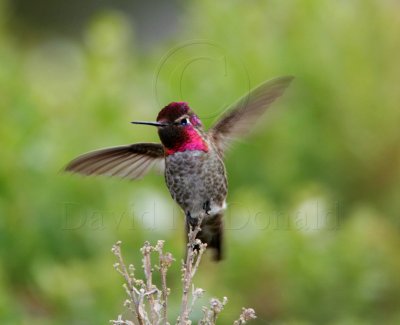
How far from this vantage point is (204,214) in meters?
2.79

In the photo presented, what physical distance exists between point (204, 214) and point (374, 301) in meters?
2.22

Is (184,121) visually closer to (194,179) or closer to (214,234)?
(194,179)

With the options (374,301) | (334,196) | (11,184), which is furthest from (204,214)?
(334,196)

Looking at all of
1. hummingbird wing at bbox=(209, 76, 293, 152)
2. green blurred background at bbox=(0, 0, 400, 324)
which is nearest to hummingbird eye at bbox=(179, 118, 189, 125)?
hummingbird wing at bbox=(209, 76, 293, 152)

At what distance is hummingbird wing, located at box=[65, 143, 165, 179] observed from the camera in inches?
116

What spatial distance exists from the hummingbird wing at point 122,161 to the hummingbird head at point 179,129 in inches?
10.2

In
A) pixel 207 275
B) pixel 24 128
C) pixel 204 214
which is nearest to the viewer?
pixel 204 214

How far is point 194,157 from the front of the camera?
2.77 meters

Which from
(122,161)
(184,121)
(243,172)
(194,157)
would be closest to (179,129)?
(184,121)

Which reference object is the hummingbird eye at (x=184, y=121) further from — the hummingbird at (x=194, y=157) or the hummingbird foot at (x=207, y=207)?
the hummingbird foot at (x=207, y=207)

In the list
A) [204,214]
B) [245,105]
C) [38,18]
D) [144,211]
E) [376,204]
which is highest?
[38,18]

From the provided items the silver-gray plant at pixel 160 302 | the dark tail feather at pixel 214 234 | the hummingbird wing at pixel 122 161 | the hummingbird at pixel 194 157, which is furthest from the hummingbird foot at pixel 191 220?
the silver-gray plant at pixel 160 302

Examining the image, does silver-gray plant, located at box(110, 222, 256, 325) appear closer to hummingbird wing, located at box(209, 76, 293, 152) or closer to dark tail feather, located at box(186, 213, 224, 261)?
dark tail feather, located at box(186, 213, 224, 261)

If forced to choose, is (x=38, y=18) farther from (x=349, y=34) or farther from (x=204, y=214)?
(x=204, y=214)
